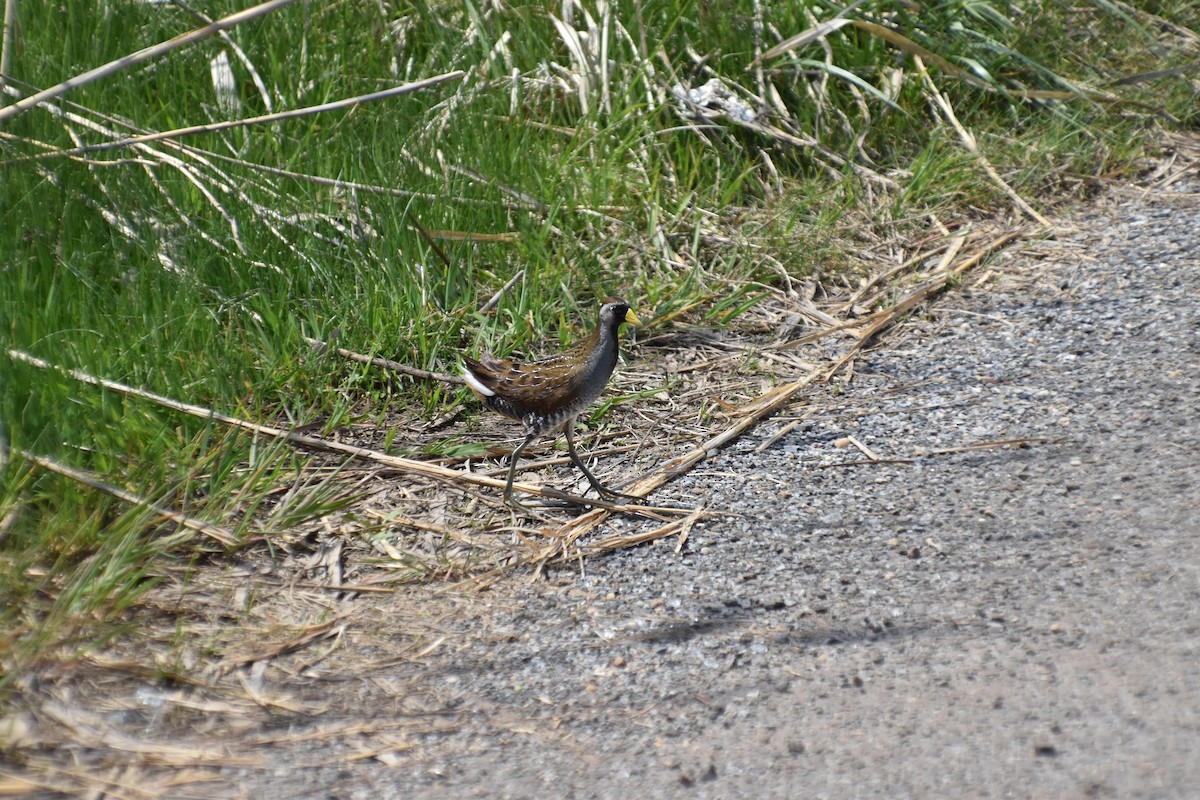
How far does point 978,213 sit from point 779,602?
3455mm

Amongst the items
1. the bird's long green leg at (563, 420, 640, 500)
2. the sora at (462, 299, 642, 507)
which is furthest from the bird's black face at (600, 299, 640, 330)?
the bird's long green leg at (563, 420, 640, 500)

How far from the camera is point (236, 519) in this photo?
375 centimetres

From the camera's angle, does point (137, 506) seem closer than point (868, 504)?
Yes

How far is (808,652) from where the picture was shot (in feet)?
10.1

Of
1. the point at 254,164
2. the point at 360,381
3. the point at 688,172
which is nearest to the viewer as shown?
the point at 360,381

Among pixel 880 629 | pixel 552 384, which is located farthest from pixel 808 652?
pixel 552 384

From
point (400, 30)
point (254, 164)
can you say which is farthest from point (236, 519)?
point (400, 30)

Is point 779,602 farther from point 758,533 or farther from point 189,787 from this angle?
point 189,787

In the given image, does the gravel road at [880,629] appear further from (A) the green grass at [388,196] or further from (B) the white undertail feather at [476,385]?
(A) the green grass at [388,196]

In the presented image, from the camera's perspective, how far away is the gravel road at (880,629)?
2637mm

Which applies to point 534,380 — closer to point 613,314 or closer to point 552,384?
point 552,384

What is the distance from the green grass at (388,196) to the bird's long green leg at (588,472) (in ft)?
2.04

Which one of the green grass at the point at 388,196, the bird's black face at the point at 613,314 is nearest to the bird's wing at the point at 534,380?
the bird's black face at the point at 613,314

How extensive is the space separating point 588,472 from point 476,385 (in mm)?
523
